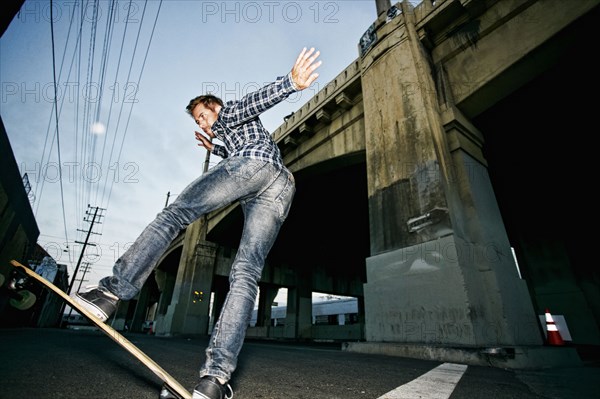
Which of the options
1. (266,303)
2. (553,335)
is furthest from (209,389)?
(266,303)

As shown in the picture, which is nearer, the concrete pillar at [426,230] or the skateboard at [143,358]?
the skateboard at [143,358]

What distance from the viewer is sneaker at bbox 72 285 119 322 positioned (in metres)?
1.40

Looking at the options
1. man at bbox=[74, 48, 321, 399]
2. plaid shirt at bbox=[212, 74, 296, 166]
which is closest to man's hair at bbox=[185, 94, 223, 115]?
man at bbox=[74, 48, 321, 399]

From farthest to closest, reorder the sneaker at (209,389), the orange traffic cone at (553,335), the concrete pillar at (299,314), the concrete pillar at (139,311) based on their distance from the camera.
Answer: the concrete pillar at (139,311) < the concrete pillar at (299,314) < the orange traffic cone at (553,335) < the sneaker at (209,389)

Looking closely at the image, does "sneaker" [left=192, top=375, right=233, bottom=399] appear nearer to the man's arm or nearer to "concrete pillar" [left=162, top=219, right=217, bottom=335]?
the man's arm

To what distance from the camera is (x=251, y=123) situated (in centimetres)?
213

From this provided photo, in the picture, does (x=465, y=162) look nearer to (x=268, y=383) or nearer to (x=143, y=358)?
(x=268, y=383)

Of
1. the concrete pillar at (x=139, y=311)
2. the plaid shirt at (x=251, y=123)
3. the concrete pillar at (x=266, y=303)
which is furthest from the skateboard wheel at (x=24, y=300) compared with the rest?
the concrete pillar at (x=139, y=311)

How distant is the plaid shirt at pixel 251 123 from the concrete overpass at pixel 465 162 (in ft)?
11.8

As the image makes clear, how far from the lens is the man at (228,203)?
→ 55.6 inches

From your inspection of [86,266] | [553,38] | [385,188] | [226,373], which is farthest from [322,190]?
[86,266]

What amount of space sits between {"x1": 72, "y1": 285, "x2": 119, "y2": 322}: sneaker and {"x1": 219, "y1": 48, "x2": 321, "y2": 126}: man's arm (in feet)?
4.67

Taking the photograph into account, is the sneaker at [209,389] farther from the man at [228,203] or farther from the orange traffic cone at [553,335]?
the orange traffic cone at [553,335]

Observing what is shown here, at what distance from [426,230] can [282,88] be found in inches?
155
